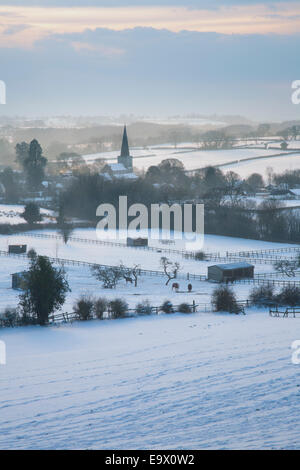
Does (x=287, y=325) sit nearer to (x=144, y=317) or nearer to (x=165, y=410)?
(x=144, y=317)

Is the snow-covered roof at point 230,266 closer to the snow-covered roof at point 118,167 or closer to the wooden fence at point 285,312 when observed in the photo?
the wooden fence at point 285,312

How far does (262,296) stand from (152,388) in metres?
11.4

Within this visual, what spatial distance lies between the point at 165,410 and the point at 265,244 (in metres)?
28.9

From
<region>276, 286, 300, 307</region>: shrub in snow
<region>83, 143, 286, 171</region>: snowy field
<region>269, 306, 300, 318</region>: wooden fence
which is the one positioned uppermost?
<region>83, 143, 286, 171</region>: snowy field

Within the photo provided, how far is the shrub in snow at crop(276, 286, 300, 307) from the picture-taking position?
2550 centimetres

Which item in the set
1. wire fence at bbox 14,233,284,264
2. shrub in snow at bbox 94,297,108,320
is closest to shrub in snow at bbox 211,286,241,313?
shrub in snow at bbox 94,297,108,320

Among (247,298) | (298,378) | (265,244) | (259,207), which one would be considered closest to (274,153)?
(259,207)

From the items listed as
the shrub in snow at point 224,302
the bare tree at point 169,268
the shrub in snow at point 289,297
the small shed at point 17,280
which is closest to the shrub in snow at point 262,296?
the shrub in snow at point 289,297

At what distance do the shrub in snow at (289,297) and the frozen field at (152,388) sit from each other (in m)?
4.22

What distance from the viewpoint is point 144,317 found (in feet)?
77.3

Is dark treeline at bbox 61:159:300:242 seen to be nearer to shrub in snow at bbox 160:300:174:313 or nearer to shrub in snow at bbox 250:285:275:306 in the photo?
shrub in snow at bbox 250:285:275:306

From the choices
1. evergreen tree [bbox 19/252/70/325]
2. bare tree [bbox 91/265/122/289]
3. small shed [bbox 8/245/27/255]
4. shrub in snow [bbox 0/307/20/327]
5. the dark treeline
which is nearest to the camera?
shrub in snow [bbox 0/307/20/327]

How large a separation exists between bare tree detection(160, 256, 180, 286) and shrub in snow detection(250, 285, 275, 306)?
5.19m
